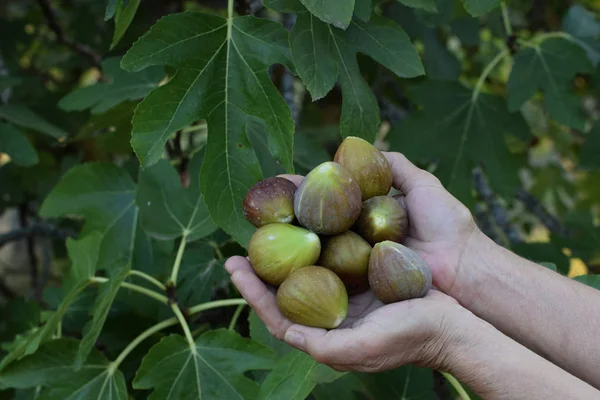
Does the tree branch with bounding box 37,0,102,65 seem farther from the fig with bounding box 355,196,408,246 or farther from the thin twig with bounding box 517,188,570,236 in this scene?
the thin twig with bounding box 517,188,570,236

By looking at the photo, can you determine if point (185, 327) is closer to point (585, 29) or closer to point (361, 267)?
point (361, 267)

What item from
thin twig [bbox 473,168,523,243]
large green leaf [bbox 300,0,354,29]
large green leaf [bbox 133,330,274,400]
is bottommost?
thin twig [bbox 473,168,523,243]

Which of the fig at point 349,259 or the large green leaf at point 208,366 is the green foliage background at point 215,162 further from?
the fig at point 349,259

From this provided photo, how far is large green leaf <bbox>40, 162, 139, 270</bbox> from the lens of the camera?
5.95 feet

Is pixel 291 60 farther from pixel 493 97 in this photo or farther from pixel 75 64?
pixel 75 64

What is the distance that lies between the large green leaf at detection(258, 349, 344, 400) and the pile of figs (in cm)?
13

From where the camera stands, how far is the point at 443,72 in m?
2.42

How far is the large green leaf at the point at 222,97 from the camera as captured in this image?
1359 millimetres

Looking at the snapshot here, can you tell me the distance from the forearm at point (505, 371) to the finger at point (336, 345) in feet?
0.58

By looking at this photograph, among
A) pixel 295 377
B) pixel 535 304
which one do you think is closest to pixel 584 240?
pixel 535 304

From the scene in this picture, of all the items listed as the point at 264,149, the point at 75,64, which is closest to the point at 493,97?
the point at 264,149

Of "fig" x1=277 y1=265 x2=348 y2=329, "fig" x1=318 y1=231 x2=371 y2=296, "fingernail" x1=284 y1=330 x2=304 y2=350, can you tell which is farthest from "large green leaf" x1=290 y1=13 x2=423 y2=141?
"fingernail" x1=284 y1=330 x2=304 y2=350

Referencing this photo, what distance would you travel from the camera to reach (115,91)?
186cm

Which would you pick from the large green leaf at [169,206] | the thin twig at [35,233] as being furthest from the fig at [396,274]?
the thin twig at [35,233]
